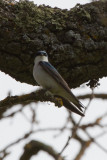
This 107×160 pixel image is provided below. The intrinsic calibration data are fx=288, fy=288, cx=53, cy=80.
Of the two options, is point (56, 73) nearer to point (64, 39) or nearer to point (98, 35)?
point (64, 39)

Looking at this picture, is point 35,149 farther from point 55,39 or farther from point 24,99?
point 55,39

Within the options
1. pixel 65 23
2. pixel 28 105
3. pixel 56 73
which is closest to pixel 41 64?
pixel 56 73

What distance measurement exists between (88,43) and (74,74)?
11.9 inches

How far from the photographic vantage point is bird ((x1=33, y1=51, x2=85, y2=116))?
8.26 ft

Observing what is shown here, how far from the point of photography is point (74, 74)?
8.48ft

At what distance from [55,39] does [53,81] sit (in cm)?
41

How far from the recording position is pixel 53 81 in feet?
8.82

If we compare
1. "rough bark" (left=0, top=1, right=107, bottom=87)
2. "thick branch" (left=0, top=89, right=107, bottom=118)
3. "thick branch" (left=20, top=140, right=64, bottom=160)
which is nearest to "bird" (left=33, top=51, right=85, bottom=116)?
"rough bark" (left=0, top=1, right=107, bottom=87)

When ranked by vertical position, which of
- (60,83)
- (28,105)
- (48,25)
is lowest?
(60,83)

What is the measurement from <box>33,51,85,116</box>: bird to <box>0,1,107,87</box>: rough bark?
0.07 m

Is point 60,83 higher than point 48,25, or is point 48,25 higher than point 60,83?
point 48,25

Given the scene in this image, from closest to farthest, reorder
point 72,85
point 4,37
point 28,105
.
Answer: point 4,37 < point 72,85 < point 28,105

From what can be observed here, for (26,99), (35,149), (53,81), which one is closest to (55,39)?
(53,81)

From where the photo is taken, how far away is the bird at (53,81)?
2.52 metres
